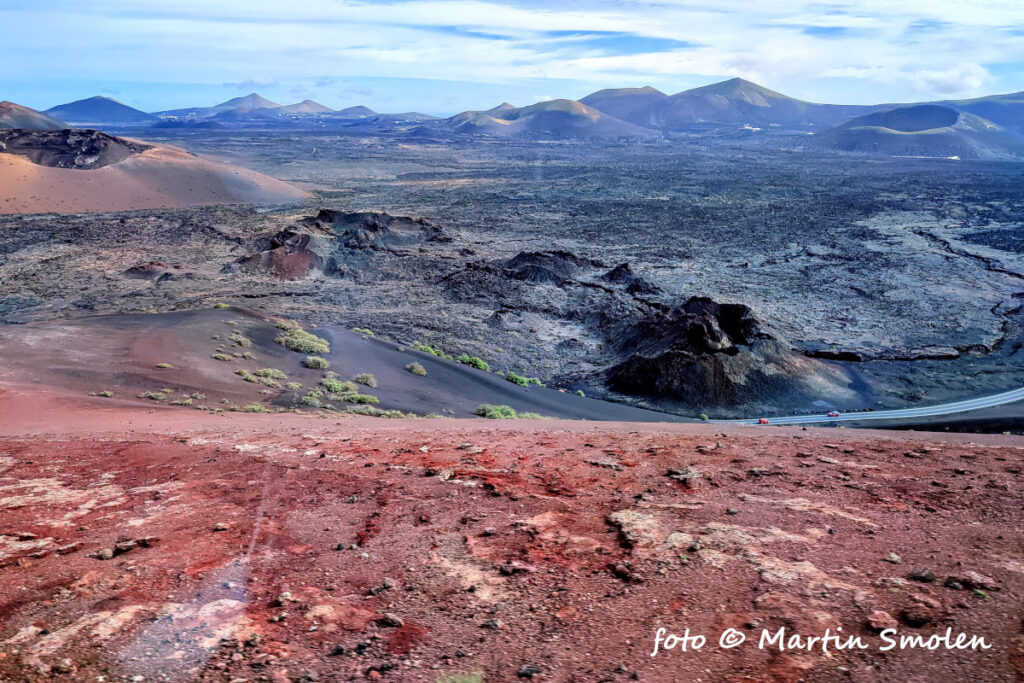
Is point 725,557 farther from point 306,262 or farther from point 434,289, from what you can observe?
point 306,262

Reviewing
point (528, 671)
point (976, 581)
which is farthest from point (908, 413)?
point (528, 671)

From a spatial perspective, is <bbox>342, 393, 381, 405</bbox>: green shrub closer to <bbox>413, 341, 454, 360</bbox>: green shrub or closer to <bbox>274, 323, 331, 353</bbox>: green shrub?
<bbox>274, 323, 331, 353</bbox>: green shrub

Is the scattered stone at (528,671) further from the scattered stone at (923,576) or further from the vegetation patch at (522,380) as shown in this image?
the vegetation patch at (522,380)

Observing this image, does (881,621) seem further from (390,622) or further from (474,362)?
(474,362)

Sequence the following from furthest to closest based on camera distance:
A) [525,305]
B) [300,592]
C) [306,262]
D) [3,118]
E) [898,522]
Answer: [3,118] < [306,262] < [525,305] < [898,522] < [300,592]

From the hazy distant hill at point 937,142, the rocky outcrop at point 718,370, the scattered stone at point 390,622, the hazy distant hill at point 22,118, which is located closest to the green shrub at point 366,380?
the rocky outcrop at point 718,370

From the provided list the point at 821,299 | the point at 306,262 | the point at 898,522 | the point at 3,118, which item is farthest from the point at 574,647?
the point at 3,118
